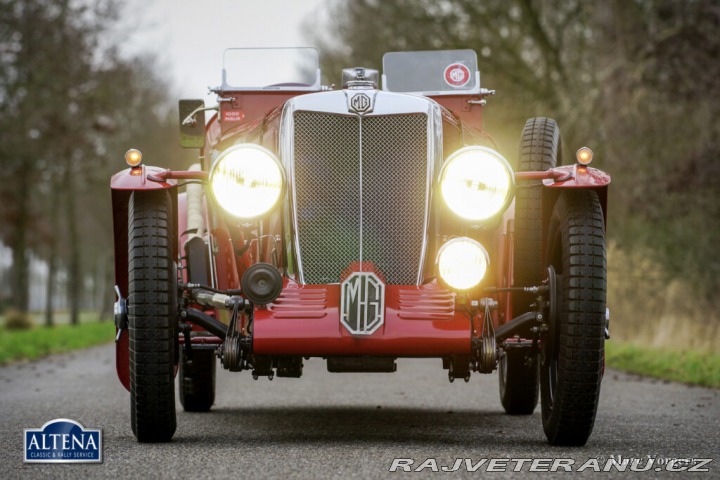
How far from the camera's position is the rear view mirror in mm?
7965

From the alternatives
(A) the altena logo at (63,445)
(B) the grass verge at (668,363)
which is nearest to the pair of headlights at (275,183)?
(A) the altena logo at (63,445)

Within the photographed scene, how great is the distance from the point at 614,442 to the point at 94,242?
35.6m

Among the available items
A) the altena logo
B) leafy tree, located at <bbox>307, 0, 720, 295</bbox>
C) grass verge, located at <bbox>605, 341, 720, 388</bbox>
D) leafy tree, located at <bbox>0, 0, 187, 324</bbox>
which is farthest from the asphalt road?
leafy tree, located at <bbox>0, 0, 187, 324</bbox>

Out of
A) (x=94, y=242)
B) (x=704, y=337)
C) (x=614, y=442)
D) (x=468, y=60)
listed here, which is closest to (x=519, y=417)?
(x=614, y=442)

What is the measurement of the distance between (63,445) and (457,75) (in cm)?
393

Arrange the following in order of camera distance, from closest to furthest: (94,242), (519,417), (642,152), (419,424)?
(419,424), (519,417), (642,152), (94,242)

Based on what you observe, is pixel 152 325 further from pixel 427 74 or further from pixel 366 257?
pixel 427 74

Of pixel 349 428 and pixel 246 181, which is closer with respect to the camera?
pixel 246 181

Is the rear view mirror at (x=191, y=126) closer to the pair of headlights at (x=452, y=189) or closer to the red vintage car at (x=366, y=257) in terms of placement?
the red vintage car at (x=366, y=257)

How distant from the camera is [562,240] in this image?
599cm

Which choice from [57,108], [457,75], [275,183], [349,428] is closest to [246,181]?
[275,183]

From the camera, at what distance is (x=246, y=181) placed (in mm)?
5949

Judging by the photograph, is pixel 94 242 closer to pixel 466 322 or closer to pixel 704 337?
pixel 704 337

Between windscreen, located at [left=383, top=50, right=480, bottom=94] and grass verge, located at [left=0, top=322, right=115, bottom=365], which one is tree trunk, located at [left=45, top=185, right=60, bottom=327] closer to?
grass verge, located at [left=0, top=322, right=115, bottom=365]
